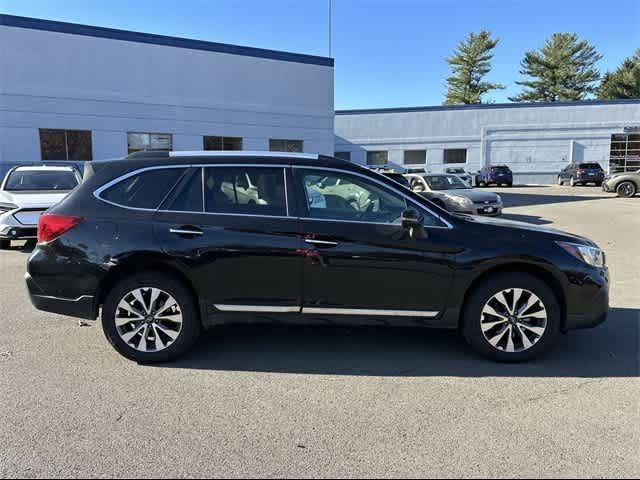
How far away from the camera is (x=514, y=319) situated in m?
4.15

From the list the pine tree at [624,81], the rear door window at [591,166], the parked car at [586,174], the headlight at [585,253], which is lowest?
the headlight at [585,253]

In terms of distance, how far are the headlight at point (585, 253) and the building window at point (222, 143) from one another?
20.4m

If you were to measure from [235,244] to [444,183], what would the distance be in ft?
41.9

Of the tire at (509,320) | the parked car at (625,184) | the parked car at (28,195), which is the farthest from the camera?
the parked car at (625,184)

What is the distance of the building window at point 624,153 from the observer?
37.7 metres

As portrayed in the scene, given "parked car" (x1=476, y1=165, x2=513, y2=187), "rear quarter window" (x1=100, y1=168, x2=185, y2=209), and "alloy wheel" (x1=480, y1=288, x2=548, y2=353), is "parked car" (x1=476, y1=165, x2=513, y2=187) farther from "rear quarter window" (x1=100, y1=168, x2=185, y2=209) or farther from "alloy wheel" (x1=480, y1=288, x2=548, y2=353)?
"rear quarter window" (x1=100, y1=168, x2=185, y2=209)

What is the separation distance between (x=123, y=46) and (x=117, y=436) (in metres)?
21.2

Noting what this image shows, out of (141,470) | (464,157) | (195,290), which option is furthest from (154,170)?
(464,157)

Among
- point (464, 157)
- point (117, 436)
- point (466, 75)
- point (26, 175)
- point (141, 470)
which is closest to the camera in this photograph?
point (141, 470)

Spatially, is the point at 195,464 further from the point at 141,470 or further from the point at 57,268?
the point at 57,268

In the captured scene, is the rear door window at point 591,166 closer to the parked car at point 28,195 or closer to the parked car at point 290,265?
the parked car at point 28,195

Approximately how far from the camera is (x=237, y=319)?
421 centimetres

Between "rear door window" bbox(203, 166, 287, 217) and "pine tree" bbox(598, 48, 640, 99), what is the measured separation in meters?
68.1

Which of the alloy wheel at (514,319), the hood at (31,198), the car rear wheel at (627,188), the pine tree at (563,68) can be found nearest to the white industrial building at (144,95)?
the hood at (31,198)
